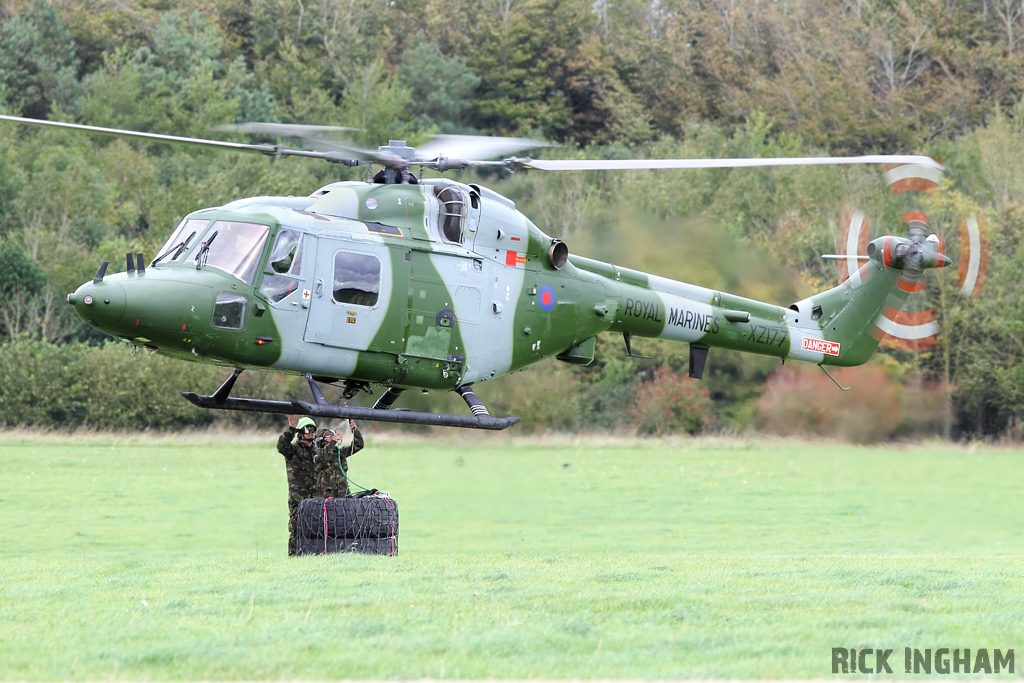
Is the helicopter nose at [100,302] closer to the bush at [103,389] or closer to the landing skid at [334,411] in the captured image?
the landing skid at [334,411]

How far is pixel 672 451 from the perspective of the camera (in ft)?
103

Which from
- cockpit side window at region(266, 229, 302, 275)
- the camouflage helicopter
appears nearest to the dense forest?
the camouflage helicopter

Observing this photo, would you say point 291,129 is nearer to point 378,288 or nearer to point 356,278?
point 356,278

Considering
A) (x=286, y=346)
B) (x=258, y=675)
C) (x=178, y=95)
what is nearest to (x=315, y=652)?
(x=258, y=675)

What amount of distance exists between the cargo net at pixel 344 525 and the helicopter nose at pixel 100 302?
2.56m

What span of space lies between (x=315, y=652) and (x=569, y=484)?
1766cm

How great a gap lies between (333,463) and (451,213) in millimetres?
2788

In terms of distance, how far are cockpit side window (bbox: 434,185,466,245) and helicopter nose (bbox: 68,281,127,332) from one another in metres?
3.28

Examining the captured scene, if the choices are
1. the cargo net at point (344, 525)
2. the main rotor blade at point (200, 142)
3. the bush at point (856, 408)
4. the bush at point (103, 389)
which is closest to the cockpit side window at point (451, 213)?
the main rotor blade at point (200, 142)

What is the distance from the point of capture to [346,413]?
11.5 metres

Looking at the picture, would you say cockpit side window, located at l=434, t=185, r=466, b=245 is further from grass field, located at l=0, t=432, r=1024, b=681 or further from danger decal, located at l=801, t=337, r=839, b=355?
danger decal, located at l=801, t=337, r=839, b=355

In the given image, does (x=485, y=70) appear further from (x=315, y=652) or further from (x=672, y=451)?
(x=315, y=652)

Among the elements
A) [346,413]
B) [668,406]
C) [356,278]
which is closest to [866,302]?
[356,278]

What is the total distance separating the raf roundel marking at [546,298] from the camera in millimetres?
13352
